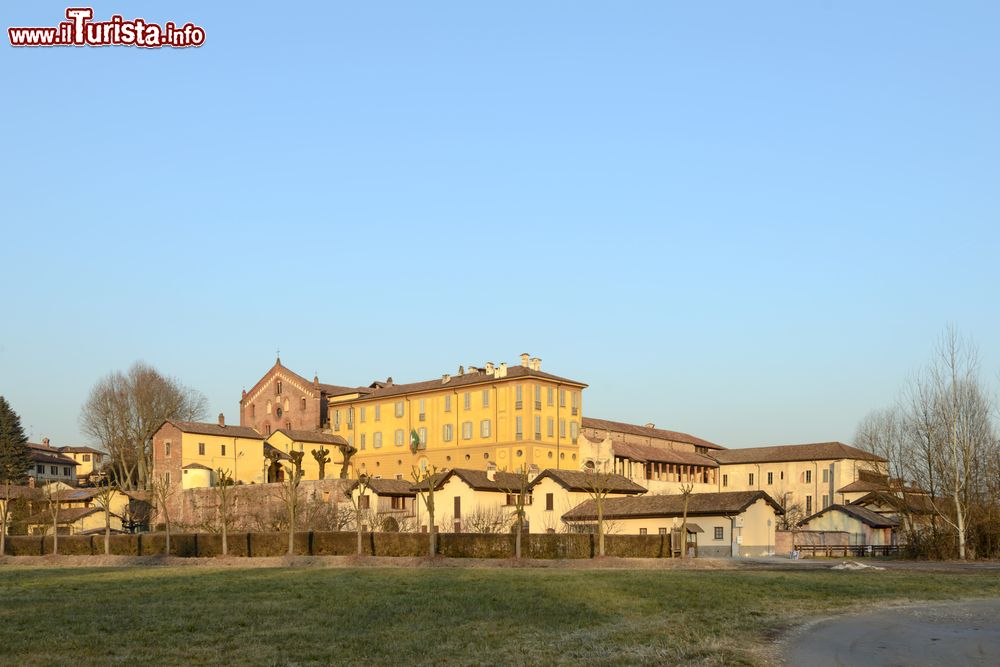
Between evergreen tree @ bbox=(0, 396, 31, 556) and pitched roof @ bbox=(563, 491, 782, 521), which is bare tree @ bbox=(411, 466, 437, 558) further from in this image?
evergreen tree @ bbox=(0, 396, 31, 556)

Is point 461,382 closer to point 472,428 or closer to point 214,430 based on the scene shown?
point 472,428


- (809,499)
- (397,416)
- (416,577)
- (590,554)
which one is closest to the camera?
(416,577)

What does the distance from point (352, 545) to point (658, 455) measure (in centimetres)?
4681

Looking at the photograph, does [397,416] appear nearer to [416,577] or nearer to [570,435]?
[570,435]

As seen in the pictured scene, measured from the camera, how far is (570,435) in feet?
350

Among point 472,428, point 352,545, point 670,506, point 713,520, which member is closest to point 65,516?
point 472,428

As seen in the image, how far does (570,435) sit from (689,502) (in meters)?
33.2

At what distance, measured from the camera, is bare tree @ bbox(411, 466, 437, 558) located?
201 ft

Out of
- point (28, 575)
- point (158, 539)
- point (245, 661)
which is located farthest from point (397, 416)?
point (245, 661)

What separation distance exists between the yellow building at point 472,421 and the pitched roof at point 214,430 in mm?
13292

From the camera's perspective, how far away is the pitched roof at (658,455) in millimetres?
101000

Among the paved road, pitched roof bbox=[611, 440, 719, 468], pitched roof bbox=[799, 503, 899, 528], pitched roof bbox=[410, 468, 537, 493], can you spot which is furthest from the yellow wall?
the paved road

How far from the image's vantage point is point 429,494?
2793 inches

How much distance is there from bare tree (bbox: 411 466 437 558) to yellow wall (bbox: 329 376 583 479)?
15.5 ft
